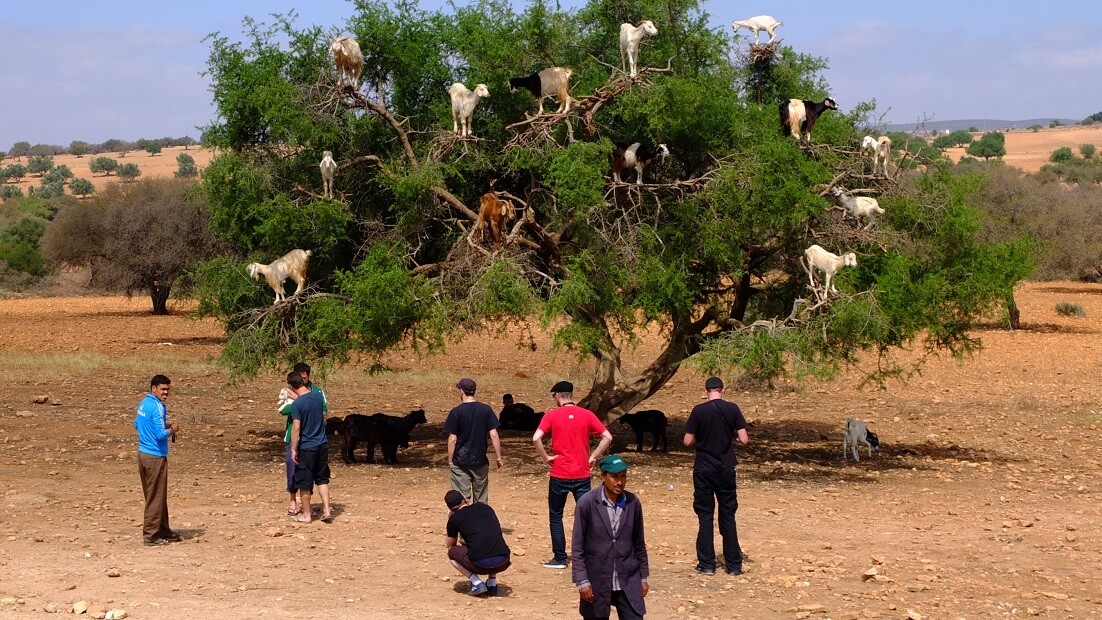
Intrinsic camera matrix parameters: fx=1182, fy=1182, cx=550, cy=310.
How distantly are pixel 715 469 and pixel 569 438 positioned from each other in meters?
1.30

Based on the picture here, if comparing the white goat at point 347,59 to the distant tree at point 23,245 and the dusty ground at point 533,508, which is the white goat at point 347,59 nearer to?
the dusty ground at point 533,508

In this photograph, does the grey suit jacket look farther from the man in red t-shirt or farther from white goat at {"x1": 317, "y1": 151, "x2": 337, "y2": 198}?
white goat at {"x1": 317, "y1": 151, "x2": 337, "y2": 198}

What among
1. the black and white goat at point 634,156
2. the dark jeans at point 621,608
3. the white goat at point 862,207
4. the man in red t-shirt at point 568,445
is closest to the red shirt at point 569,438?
the man in red t-shirt at point 568,445

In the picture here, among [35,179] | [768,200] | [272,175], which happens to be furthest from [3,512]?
[35,179]

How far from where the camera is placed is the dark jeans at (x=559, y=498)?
399 inches

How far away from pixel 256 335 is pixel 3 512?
4.26 m

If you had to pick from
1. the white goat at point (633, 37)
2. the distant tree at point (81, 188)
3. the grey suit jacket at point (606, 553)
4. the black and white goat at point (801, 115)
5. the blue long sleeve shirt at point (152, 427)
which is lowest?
the grey suit jacket at point (606, 553)

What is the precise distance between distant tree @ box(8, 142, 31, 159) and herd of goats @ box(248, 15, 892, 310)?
152763 millimetres

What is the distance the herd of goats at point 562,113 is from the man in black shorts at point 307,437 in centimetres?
405

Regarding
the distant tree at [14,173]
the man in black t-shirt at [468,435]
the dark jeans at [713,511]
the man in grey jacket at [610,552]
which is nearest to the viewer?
the man in grey jacket at [610,552]

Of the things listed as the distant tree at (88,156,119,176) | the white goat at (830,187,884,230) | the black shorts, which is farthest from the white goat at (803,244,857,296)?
the distant tree at (88,156,119,176)

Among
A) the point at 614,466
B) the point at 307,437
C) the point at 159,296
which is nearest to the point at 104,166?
the point at 159,296

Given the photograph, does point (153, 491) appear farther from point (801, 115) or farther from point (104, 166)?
point (104, 166)

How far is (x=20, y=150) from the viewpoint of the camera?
157625 mm
